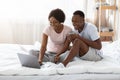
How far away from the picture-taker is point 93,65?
2121 mm

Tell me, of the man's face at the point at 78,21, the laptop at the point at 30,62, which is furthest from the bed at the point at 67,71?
the man's face at the point at 78,21

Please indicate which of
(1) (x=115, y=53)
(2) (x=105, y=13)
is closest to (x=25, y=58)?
(1) (x=115, y=53)

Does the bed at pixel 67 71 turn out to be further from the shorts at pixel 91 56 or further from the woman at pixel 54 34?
the woman at pixel 54 34

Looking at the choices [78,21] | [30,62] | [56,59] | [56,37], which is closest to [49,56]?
[56,59]

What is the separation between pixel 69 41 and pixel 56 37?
0.49 ft

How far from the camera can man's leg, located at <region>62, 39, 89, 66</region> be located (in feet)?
7.11

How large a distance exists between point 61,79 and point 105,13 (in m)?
2.15

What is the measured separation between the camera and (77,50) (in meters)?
2.23

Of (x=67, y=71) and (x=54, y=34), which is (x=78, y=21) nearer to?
(x=54, y=34)

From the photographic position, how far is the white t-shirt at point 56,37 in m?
2.42

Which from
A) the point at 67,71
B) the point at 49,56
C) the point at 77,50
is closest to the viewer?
the point at 67,71

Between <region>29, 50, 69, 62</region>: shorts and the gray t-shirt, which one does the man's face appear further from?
<region>29, 50, 69, 62</region>: shorts

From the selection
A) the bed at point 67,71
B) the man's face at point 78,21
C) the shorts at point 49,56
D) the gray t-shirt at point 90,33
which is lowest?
the bed at point 67,71

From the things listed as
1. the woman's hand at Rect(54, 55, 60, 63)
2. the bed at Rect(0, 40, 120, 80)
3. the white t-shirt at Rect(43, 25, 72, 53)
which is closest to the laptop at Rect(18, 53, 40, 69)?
the bed at Rect(0, 40, 120, 80)
